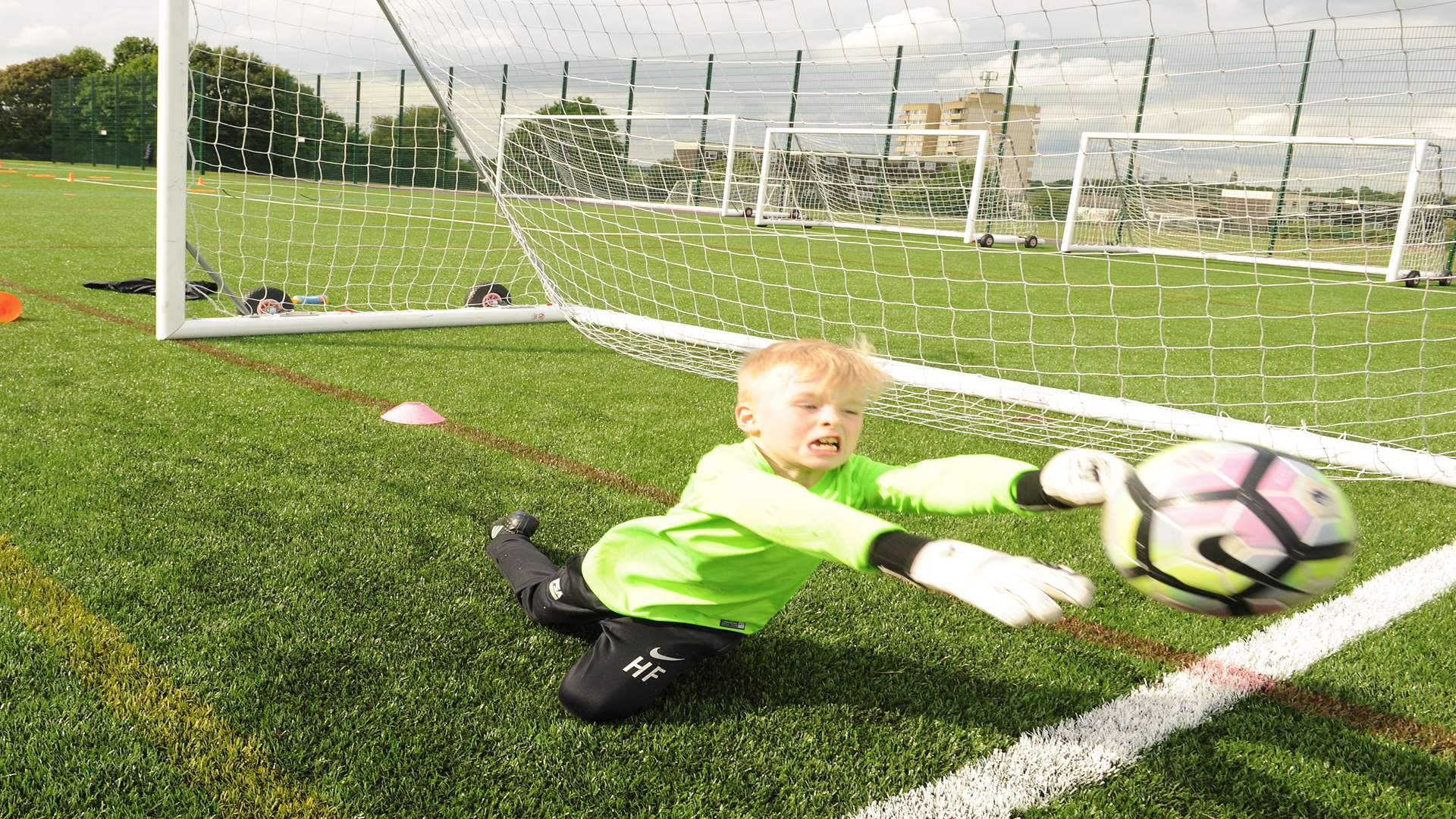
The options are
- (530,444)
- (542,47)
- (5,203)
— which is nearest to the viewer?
(530,444)

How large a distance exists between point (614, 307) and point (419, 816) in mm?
6624

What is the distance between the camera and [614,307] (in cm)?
820

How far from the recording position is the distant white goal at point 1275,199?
12.0m

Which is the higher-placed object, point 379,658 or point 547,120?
point 547,120

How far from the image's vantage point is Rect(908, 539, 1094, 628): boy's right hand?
1267mm

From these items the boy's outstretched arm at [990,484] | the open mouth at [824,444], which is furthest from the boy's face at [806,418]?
the boy's outstretched arm at [990,484]

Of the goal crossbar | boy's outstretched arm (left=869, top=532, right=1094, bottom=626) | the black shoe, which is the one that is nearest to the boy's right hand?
boy's outstretched arm (left=869, top=532, right=1094, bottom=626)

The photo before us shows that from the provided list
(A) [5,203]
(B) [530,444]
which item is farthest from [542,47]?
(A) [5,203]

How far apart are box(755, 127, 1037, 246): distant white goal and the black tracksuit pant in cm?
1212

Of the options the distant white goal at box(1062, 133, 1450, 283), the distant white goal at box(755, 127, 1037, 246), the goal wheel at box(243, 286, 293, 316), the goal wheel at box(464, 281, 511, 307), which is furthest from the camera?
the distant white goal at box(755, 127, 1037, 246)

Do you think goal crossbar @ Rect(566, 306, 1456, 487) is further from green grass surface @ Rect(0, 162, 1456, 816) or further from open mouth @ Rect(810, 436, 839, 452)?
open mouth @ Rect(810, 436, 839, 452)

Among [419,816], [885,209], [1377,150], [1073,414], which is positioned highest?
[1377,150]

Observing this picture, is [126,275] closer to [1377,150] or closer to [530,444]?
[530,444]

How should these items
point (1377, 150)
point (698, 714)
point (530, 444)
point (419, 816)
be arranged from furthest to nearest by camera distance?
point (1377, 150), point (530, 444), point (698, 714), point (419, 816)
